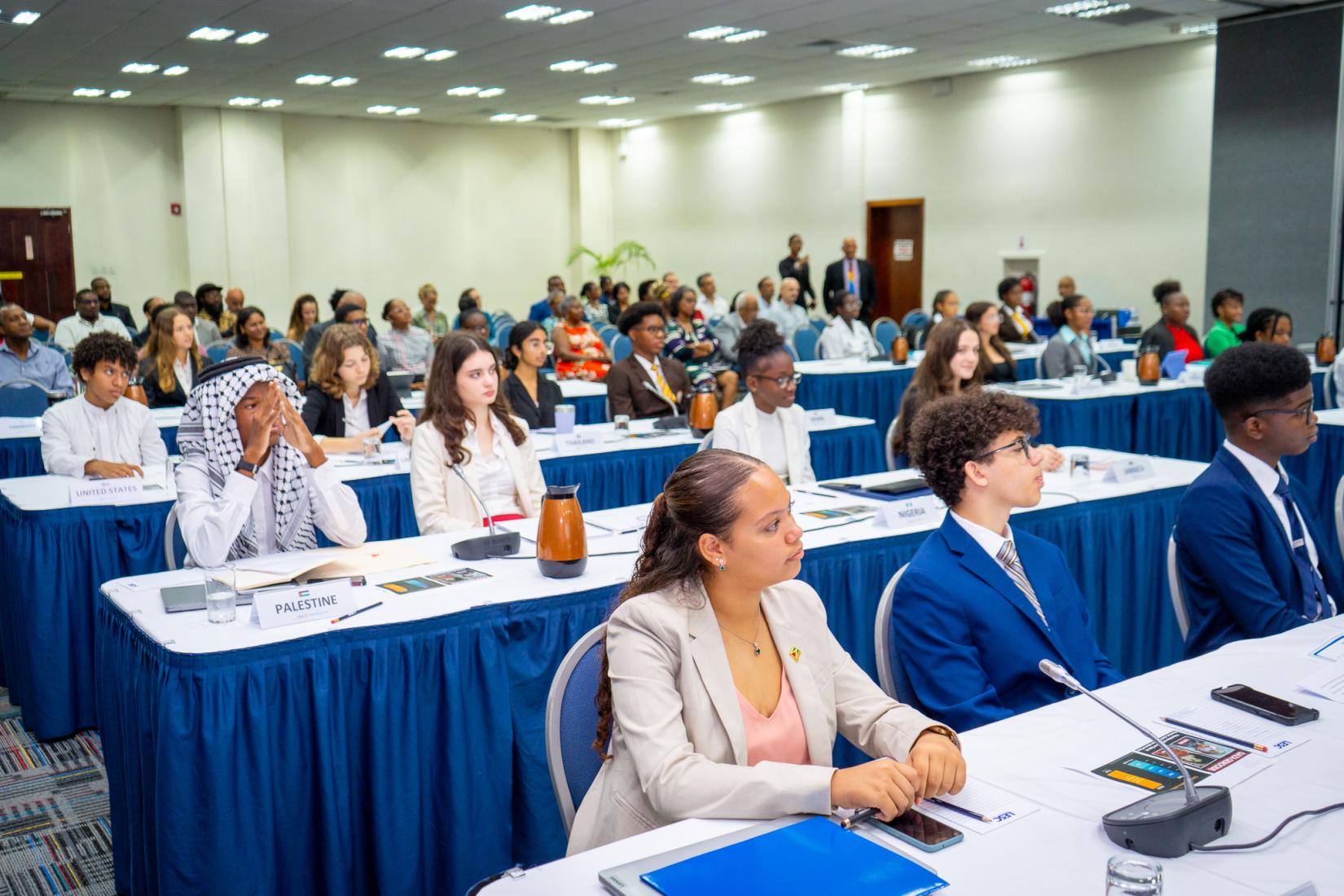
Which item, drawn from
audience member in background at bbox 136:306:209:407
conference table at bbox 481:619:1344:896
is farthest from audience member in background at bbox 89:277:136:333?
conference table at bbox 481:619:1344:896

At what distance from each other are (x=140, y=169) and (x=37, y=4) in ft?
23.5

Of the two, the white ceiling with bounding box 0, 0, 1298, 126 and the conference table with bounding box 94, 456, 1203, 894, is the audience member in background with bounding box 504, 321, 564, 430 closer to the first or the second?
the conference table with bounding box 94, 456, 1203, 894

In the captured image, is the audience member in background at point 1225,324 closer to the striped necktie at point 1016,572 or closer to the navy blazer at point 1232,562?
the navy blazer at point 1232,562

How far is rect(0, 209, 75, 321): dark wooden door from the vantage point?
14812 millimetres

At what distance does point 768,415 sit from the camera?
4.47 meters

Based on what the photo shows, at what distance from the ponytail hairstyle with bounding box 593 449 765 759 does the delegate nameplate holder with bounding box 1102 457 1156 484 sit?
2.46 m

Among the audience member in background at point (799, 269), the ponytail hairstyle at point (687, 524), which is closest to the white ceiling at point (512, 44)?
the audience member in background at point (799, 269)

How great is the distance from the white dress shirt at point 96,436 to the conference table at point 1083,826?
3.55 m

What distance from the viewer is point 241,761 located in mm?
2330

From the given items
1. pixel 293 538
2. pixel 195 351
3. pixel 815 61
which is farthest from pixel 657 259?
pixel 293 538

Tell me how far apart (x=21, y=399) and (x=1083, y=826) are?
6037 mm

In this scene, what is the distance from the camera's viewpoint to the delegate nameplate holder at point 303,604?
8.00 feet

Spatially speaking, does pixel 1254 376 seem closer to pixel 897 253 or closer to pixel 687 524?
pixel 687 524

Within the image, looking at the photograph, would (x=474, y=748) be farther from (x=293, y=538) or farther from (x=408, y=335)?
(x=408, y=335)
